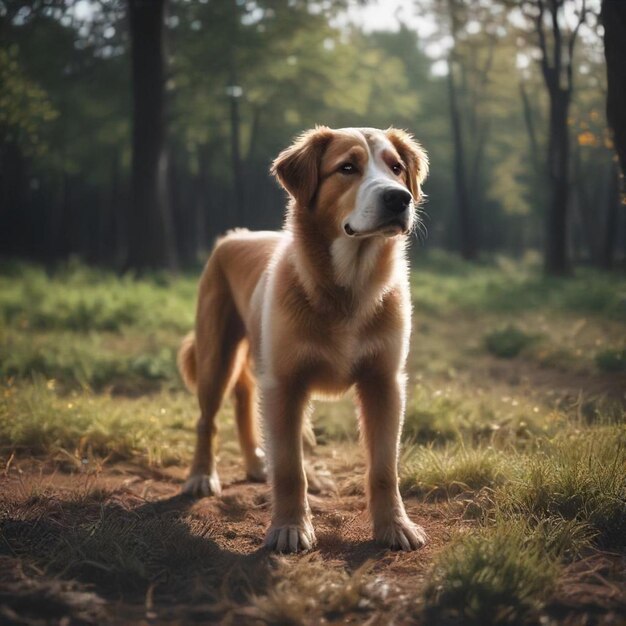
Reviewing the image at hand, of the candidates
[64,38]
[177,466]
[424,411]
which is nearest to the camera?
[177,466]

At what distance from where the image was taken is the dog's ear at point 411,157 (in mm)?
3846

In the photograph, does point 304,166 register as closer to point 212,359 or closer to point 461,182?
point 212,359

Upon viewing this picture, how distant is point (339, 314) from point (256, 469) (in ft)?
5.71

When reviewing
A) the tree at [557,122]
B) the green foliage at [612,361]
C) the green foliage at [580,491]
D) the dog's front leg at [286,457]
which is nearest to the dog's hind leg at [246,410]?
the dog's front leg at [286,457]

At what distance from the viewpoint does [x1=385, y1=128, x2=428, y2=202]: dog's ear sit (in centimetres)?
385

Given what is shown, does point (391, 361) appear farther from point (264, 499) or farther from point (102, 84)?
point (102, 84)

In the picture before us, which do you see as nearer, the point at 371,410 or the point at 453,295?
the point at 371,410

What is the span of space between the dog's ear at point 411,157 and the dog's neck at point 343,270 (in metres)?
0.49

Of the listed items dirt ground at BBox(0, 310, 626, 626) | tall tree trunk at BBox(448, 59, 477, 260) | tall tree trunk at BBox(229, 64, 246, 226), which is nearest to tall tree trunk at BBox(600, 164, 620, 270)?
tall tree trunk at BBox(448, 59, 477, 260)

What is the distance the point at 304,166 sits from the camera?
142 inches

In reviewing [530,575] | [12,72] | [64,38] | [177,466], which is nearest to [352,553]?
[530,575]

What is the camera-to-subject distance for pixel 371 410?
11.5ft

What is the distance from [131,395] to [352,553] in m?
3.91

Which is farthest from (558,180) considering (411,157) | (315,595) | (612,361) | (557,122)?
(315,595)
